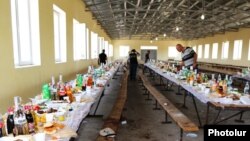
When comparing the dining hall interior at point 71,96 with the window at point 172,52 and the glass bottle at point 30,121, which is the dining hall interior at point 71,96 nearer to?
the glass bottle at point 30,121

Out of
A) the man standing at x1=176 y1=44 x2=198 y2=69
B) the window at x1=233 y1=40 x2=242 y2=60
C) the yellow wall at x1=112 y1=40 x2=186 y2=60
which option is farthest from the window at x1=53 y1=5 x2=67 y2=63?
the yellow wall at x1=112 y1=40 x2=186 y2=60

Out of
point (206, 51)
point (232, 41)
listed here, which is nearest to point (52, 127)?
point (232, 41)

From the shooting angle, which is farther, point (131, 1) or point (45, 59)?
point (131, 1)

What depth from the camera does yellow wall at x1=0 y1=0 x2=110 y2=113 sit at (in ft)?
10.2

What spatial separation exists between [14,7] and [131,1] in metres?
6.73

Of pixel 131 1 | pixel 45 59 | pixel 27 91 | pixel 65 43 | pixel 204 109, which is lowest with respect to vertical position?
pixel 204 109

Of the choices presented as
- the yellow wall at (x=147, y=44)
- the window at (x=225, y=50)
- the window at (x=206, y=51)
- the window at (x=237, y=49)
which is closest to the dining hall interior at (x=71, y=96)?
the window at (x=237, y=49)

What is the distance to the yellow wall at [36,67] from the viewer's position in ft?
10.2

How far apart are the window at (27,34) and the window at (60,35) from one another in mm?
1701

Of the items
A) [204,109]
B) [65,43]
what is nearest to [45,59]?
[65,43]

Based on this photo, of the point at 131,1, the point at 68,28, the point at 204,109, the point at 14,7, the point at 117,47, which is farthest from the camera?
the point at 117,47

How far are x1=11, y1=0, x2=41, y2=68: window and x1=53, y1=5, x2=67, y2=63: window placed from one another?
1.70 metres

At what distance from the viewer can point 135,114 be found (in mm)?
5547

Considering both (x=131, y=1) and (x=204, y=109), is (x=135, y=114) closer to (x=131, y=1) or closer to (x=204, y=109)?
(x=204, y=109)
